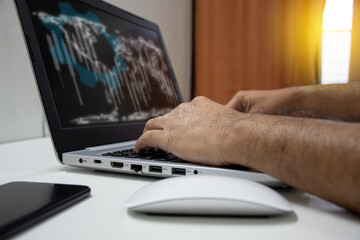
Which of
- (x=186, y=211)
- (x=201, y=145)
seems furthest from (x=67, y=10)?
(x=186, y=211)

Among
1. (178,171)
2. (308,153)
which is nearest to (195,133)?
(178,171)

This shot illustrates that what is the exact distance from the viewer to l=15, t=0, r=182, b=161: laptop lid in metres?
0.59

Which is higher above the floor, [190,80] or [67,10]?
[67,10]

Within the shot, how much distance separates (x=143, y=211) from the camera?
1.05 ft

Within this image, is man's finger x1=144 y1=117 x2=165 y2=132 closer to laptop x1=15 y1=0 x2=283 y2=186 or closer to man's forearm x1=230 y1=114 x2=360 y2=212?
laptop x1=15 y1=0 x2=283 y2=186

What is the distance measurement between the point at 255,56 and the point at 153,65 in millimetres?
1369

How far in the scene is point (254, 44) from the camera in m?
2.18

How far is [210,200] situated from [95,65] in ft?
1.82

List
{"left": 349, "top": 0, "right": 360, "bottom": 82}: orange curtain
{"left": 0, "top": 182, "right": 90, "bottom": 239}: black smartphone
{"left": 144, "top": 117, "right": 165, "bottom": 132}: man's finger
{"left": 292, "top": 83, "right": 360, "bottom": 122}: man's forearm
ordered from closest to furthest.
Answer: {"left": 0, "top": 182, "right": 90, "bottom": 239}: black smartphone → {"left": 144, "top": 117, "right": 165, "bottom": 132}: man's finger → {"left": 292, "top": 83, "right": 360, "bottom": 122}: man's forearm → {"left": 349, "top": 0, "right": 360, "bottom": 82}: orange curtain

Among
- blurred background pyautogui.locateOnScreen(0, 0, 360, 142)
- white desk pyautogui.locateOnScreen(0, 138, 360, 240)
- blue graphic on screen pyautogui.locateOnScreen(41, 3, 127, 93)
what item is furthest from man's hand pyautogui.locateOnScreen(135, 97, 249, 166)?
blurred background pyautogui.locateOnScreen(0, 0, 360, 142)

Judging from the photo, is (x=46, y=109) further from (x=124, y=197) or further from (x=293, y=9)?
(x=293, y=9)

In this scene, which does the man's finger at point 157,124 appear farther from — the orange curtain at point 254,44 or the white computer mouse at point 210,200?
the orange curtain at point 254,44

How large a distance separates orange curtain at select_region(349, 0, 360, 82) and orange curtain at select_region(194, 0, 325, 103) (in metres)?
0.21

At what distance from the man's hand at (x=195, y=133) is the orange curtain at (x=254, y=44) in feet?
5.56
